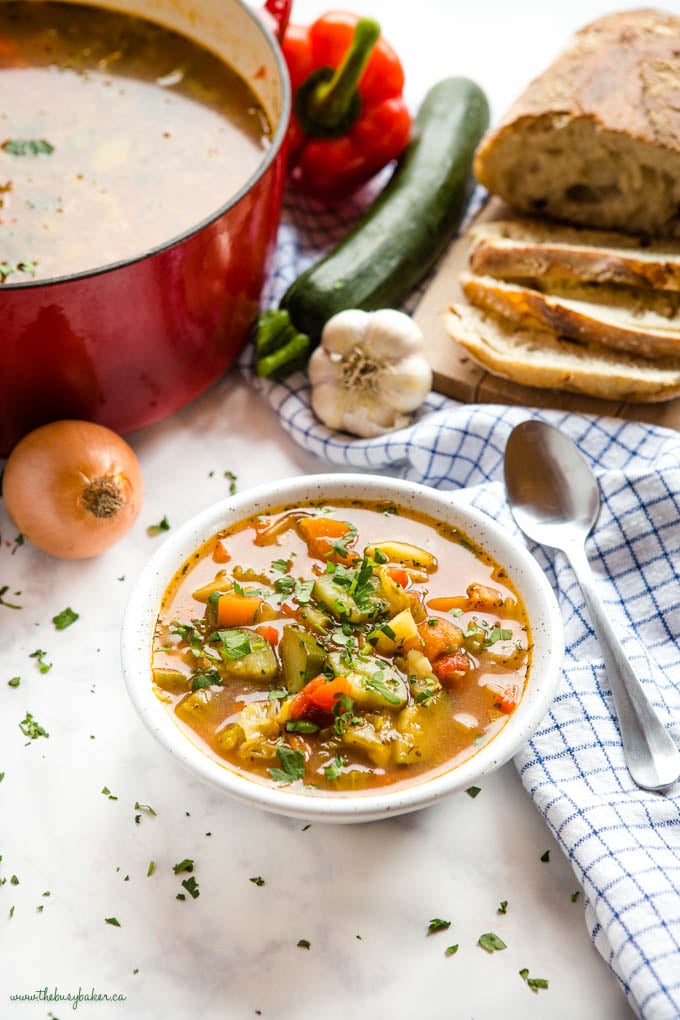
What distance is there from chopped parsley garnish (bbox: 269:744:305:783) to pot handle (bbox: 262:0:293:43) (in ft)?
8.18

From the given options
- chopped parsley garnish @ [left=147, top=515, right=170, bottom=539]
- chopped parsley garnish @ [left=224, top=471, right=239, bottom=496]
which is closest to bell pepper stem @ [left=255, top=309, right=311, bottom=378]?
chopped parsley garnish @ [left=224, top=471, right=239, bottom=496]

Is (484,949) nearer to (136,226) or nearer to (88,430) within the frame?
(88,430)

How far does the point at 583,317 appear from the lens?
2.97 metres

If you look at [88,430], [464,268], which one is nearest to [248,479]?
[88,430]

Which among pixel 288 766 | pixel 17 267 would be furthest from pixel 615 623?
pixel 17 267

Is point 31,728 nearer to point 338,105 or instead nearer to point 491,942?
point 491,942

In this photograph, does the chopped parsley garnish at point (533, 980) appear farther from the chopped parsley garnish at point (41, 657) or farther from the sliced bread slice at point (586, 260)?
the sliced bread slice at point (586, 260)

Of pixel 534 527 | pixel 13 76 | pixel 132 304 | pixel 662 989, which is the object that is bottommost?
pixel 662 989

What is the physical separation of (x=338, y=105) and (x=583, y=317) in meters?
1.25

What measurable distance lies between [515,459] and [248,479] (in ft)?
2.58

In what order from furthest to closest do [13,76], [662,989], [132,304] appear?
[13,76] → [132,304] → [662,989]

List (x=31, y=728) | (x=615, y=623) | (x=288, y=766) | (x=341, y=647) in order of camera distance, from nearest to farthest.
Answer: (x=288, y=766), (x=341, y=647), (x=31, y=728), (x=615, y=623)

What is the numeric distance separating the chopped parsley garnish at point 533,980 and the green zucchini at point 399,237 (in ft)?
6.02

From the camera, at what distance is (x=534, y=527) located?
2.68 meters
